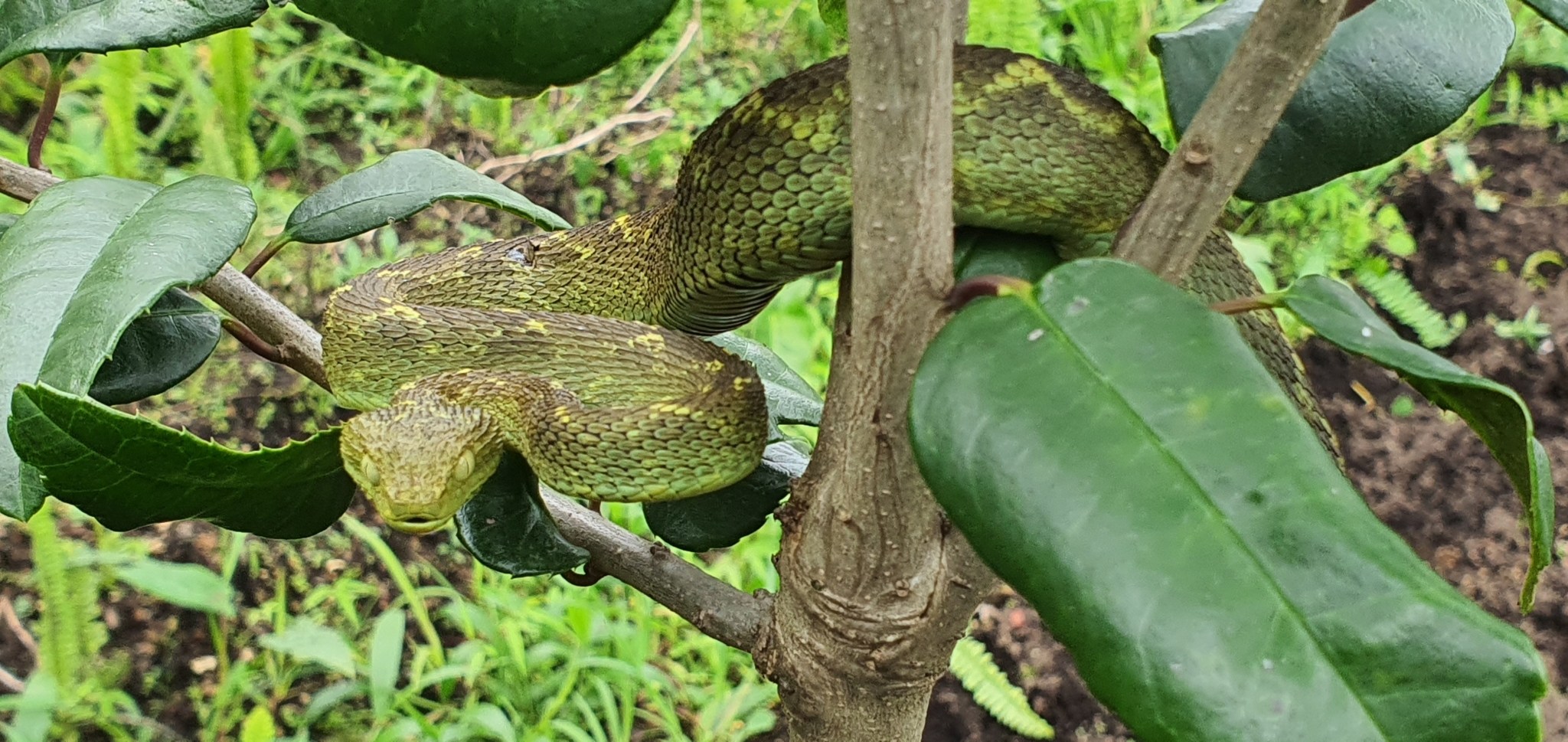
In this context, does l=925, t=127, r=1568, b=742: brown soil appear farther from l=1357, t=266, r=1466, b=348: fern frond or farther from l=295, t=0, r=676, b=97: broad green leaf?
l=295, t=0, r=676, b=97: broad green leaf

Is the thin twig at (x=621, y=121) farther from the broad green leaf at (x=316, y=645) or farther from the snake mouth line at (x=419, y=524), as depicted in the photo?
the snake mouth line at (x=419, y=524)

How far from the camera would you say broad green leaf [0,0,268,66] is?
92 centimetres

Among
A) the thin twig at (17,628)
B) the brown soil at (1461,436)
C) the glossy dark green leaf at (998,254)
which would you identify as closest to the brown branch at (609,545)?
the glossy dark green leaf at (998,254)

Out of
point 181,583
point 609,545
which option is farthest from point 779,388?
point 181,583

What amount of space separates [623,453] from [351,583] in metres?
1.64

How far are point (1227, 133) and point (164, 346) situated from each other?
3.36ft

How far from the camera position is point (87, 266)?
0.94 meters

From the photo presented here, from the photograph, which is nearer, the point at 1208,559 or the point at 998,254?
the point at 1208,559

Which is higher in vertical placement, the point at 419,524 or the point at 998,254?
the point at 998,254

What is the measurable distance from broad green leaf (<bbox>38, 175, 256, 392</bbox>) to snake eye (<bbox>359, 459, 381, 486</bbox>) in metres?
0.37

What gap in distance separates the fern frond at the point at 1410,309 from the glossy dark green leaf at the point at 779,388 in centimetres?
226

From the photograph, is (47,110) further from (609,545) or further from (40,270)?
(609,545)

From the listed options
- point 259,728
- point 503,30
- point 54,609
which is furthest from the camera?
point 54,609

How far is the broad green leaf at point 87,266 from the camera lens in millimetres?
844
